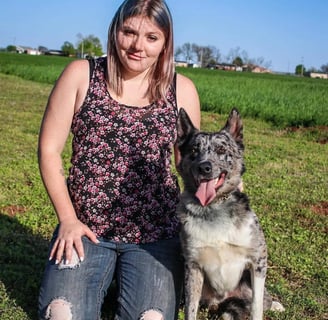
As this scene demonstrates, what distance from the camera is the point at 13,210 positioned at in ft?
21.1

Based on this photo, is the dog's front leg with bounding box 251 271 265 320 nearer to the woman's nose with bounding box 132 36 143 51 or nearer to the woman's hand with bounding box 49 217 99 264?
the woman's hand with bounding box 49 217 99 264

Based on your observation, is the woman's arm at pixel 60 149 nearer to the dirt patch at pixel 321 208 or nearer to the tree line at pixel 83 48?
the dirt patch at pixel 321 208

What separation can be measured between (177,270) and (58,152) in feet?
4.02

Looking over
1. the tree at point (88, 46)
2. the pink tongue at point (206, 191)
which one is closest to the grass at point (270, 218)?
the pink tongue at point (206, 191)

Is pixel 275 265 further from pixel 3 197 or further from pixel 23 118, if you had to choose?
pixel 23 118

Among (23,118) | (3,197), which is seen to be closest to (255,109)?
(23,118)

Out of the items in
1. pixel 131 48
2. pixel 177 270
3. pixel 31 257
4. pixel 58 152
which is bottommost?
pixel 31 257

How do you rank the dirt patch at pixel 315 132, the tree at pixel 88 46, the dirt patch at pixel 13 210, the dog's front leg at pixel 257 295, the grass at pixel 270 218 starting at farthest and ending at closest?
the tree at pixel 88 46, the dirt patch at pixel 315 132, the dirt patch at pixel 13 210, the grass at pixel 270 218, the dog's front leg at pixel 257 295

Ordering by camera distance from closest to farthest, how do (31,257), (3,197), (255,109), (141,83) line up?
(141,83)
(31,257)
(3,197)
(255,109)

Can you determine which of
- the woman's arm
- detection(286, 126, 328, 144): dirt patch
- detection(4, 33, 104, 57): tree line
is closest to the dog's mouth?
the woman's arm

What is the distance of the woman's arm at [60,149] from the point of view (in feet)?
12.0

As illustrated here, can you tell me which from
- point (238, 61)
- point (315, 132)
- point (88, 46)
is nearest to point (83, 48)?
point (88, 46)

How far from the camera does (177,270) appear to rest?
3992mm

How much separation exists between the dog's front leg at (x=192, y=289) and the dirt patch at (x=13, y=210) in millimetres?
3188
